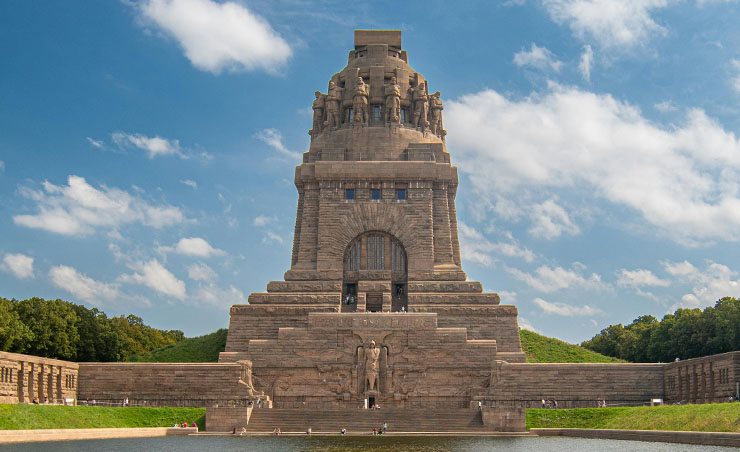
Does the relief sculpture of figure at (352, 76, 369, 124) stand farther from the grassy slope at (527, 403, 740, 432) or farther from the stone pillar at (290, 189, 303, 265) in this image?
the grassy slope at (527, 403, 740, 432)

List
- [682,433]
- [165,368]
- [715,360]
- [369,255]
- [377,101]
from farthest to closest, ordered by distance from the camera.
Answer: [377,101]
[369,255]
[165,368]
[715,360]
[682,433]

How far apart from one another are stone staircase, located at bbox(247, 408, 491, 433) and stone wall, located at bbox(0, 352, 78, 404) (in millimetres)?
8881

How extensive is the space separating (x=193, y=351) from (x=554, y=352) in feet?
72.1

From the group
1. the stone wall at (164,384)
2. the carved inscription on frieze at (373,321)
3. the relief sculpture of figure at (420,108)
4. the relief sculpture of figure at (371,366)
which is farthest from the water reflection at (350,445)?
the relief sculpture of figure at (420,108)

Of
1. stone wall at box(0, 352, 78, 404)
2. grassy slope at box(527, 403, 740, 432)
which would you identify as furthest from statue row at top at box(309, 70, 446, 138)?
grassy slope at box(527, 403, 740, 432)

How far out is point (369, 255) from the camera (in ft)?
163

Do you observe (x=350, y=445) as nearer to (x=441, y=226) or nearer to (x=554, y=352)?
A: (x=441, y=226)

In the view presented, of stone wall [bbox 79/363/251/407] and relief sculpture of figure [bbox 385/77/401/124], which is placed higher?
relief sculpture of figure [bbox 385/77/401/124]

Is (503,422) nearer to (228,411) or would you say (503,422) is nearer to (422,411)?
(422,411)

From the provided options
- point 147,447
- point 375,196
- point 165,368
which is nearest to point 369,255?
point 375,196

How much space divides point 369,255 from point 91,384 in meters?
17.4

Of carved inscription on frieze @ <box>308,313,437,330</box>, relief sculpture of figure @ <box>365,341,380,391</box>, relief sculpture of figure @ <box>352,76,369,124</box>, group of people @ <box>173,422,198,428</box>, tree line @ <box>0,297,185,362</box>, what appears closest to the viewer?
group of people @ <box>173,422,198,428</box>

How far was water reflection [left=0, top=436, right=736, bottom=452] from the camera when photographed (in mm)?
24188

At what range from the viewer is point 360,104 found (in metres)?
53.7
